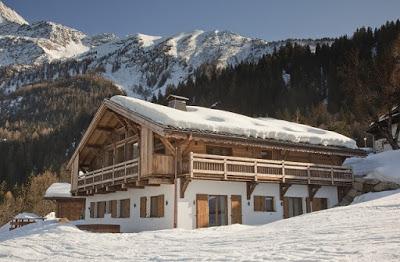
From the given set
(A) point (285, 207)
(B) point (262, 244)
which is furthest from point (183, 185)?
(B) point (262, 244)

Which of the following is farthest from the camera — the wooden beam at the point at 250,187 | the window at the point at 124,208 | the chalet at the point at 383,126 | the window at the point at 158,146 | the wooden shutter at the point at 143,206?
the chalet at the point at 383,126

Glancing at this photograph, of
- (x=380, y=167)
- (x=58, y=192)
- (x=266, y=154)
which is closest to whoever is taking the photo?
(x=266, y=154)

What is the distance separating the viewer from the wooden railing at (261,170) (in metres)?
22.4

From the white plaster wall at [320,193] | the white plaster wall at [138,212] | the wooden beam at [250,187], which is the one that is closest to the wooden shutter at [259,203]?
the wooden beam at [250,187]

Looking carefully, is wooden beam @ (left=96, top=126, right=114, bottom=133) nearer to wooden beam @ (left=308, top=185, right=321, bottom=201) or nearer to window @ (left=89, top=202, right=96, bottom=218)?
window @ (left=89, top=202, right=96, bottom=218)

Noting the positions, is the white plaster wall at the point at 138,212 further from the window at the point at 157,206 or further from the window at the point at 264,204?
the window at the point at 264,204

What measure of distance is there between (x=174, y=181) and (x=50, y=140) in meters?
130

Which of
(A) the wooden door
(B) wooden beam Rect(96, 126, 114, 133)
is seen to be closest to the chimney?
(B) wooden beam Rect(96, 126, 114, 133)

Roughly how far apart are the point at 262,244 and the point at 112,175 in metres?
15.7

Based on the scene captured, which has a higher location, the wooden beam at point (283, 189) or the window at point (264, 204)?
the wooden beam at point (283, 189)

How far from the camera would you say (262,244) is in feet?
41.7

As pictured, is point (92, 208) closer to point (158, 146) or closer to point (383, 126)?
point (158, 146)

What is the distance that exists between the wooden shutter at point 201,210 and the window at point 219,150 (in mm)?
2764

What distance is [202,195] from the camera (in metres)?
23.3
